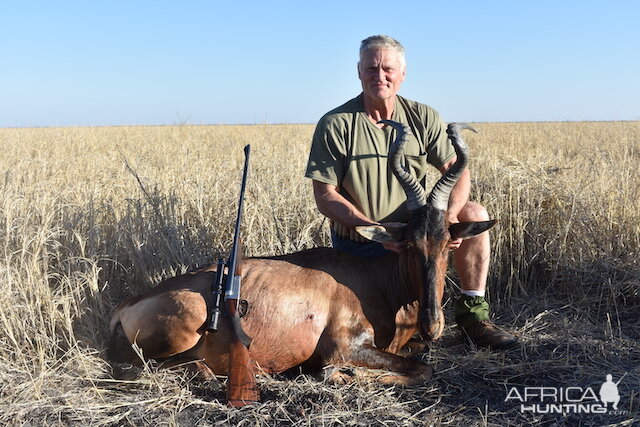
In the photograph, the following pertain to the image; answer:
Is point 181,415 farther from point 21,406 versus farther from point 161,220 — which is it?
point 161,220

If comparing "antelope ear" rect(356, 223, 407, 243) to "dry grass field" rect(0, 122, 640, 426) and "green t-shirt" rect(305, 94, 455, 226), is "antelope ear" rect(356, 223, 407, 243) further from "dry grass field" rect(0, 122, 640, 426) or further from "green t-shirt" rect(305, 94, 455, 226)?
"dry grass field" rect(0, 122, 640, 426)

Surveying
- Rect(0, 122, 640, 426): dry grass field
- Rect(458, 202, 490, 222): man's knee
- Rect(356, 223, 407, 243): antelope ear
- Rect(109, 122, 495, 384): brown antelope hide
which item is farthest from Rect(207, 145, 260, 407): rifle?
Rect(458, 202, 490, 222): man's knee

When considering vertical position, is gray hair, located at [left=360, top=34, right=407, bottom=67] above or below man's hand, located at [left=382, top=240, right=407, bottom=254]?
above

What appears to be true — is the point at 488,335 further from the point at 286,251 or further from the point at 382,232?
the point at 286,251

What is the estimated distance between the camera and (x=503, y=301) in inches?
231

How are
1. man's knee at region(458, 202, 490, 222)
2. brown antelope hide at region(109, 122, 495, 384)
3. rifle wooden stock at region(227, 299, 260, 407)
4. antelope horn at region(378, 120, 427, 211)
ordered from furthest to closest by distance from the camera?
man's knee at region(458, 202, 490, 222)
antelope horn at region(378, 120, 427, 211)
brown antelope hide at region(109, 122, 495, 384)
rifle wooden stock at region(227, 299, 260, 407)

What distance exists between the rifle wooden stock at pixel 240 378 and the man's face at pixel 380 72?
2551 millimetres

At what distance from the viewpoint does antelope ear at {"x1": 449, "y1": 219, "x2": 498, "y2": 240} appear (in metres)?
4.41

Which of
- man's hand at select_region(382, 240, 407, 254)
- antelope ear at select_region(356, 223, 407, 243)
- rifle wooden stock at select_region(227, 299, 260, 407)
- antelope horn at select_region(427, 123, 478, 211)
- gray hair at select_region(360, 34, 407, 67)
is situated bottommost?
rifle wooden stock at select_region(227, 299, 260, 407)

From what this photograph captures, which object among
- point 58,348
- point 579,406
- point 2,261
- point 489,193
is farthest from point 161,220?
point 579,406

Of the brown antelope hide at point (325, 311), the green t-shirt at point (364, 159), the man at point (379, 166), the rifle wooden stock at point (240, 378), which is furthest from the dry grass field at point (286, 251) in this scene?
the green t-shirt at point (364, 159)

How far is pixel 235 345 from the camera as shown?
4.04 m

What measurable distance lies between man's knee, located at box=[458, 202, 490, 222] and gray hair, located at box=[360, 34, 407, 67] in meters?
1.45

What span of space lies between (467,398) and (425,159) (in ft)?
7.43
